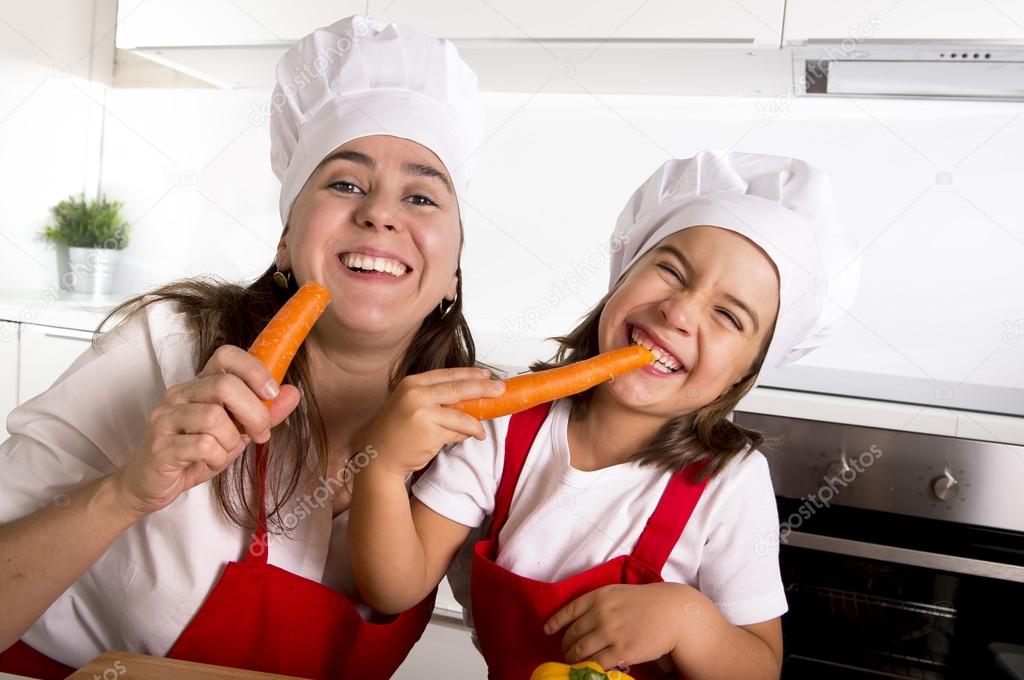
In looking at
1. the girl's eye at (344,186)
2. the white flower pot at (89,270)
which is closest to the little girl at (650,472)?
the girl's eye at (344,186)

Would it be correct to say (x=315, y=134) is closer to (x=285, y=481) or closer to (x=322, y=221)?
(x=322, y=221)

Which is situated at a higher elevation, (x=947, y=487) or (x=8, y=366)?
(x=8, y=366)

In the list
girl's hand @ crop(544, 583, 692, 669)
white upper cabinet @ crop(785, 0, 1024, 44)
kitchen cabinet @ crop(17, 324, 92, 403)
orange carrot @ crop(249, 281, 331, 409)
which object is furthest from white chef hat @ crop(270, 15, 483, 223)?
kitchen cabinet @ crop(17, 324, 92, 403)

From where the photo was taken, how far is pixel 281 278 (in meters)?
1.25

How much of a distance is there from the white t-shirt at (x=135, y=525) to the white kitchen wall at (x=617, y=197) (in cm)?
112

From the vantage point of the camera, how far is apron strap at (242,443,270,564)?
3.28 feet

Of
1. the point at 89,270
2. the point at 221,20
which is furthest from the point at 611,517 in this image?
the point at 89,270

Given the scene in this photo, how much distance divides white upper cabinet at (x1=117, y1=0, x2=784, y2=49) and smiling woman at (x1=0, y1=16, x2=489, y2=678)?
1051 millimetres

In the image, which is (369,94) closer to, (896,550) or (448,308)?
(448,308)

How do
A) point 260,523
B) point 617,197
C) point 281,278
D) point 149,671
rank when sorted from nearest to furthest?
point 149,671, point 260,523, point 281,278, point 617,197

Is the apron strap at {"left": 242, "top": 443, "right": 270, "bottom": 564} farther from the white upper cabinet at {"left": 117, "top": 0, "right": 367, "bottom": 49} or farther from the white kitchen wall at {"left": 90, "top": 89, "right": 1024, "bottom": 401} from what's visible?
the white upper cabinet at {"left": 117, "top": 0, "right": 367, "bottom": 49}

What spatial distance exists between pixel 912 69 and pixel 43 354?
8.21 feet

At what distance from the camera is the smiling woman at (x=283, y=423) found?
922 mm

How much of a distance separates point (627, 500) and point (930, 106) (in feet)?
6.01
